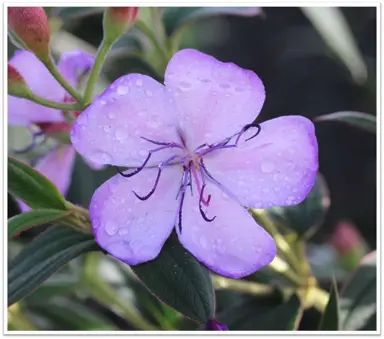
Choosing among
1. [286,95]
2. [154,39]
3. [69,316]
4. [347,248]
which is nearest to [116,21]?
[154,39]

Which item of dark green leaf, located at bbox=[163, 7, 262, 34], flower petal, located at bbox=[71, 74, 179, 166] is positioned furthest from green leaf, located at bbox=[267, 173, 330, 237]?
flower petal, located at bbox=[71, 74, 179, 166]

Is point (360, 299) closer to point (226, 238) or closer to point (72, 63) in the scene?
point (226, 238)

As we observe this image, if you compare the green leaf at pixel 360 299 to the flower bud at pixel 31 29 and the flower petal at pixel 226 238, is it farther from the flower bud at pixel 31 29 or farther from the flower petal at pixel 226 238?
the flower bud at pixel 31 29

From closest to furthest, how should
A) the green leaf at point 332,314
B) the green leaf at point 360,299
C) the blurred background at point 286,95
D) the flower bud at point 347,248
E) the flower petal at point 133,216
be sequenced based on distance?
the flower petal at point 133,216, the green leaf at point 332,314, the green leaf at point 360,299, the blurred background at point 286,95, the flower bud at point 347,248

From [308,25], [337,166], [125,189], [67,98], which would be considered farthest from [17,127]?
[308,25]

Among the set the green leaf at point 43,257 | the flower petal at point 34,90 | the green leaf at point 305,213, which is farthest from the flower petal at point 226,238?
the green leaf at point 305,213
